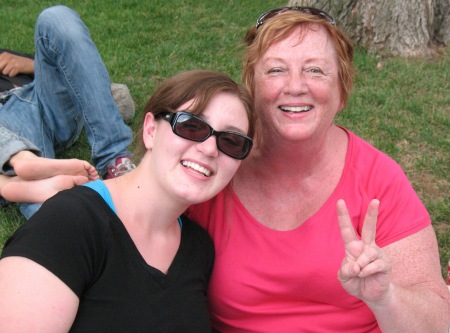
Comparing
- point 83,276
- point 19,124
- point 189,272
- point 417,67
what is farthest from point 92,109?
point 417,67

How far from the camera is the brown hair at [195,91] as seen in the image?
221cm

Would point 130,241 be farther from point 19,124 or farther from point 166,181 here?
point 19,124

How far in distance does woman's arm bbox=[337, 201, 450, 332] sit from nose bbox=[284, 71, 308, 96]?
1.98 feet

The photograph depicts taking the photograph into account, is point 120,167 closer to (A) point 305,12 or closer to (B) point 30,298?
(A) point 305,12

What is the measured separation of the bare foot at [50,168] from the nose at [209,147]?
1.28m

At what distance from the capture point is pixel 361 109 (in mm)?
5023

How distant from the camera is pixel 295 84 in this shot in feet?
7.93

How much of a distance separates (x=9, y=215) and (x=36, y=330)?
2104mm

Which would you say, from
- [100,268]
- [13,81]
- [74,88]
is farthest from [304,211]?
[13,81]

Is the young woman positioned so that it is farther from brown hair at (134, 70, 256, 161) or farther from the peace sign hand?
the peace sign hand

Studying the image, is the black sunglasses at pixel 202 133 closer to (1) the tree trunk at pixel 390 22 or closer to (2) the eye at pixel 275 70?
(2) the eye at pixel 275 70

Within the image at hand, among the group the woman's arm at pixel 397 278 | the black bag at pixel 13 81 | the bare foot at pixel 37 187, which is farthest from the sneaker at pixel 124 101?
the woman's arm at pixel 397 278

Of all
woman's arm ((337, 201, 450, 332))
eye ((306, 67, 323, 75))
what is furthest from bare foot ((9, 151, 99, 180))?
woman's arm ((337, 201, 450, 332))

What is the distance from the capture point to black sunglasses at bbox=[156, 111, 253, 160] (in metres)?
2.13
